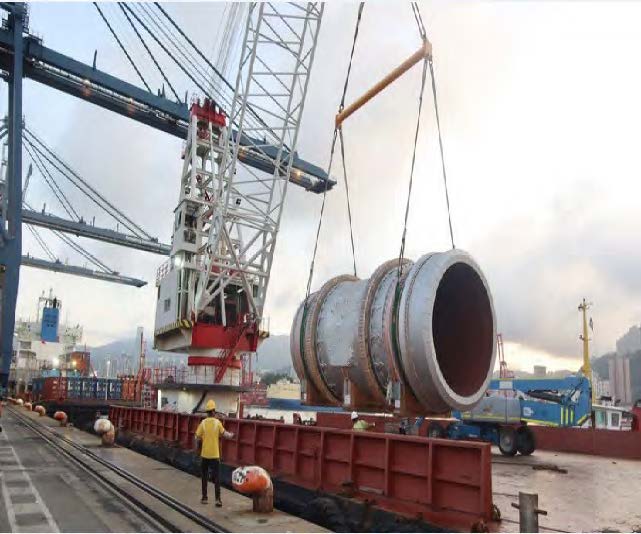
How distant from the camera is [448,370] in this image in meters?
8.95

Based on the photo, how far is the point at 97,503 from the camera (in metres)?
8.94

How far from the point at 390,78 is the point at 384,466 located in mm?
6088

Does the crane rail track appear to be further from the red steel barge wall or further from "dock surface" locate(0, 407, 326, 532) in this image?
the red steel barge wall

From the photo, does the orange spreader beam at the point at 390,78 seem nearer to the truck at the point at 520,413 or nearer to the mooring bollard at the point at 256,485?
the mooring bollard at the point at 256,485

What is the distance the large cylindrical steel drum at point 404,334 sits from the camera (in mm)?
7238

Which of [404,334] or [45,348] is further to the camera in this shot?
[45,348]

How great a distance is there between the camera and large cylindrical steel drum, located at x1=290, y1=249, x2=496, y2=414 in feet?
23.7

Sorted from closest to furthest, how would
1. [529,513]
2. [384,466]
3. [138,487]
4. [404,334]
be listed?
[529,513] < [404,334] < [384,466] < [138,487]

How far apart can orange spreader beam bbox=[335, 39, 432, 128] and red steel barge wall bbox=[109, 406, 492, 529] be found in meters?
5.52

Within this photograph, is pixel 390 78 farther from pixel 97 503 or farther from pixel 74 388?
pixel 74 388

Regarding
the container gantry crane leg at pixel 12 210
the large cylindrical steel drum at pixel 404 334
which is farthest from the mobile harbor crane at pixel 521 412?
the container gantry crane leg at pixel 12 210

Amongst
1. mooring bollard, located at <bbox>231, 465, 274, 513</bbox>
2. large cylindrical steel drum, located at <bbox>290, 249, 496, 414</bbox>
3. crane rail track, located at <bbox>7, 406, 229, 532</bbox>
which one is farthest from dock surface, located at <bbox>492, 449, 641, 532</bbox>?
crane rail track, located at <bbox>7, 406, 229, 532</bbox>

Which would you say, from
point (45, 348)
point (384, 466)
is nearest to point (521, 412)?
point (384, 466)

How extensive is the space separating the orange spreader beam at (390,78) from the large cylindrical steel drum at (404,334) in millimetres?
3024
